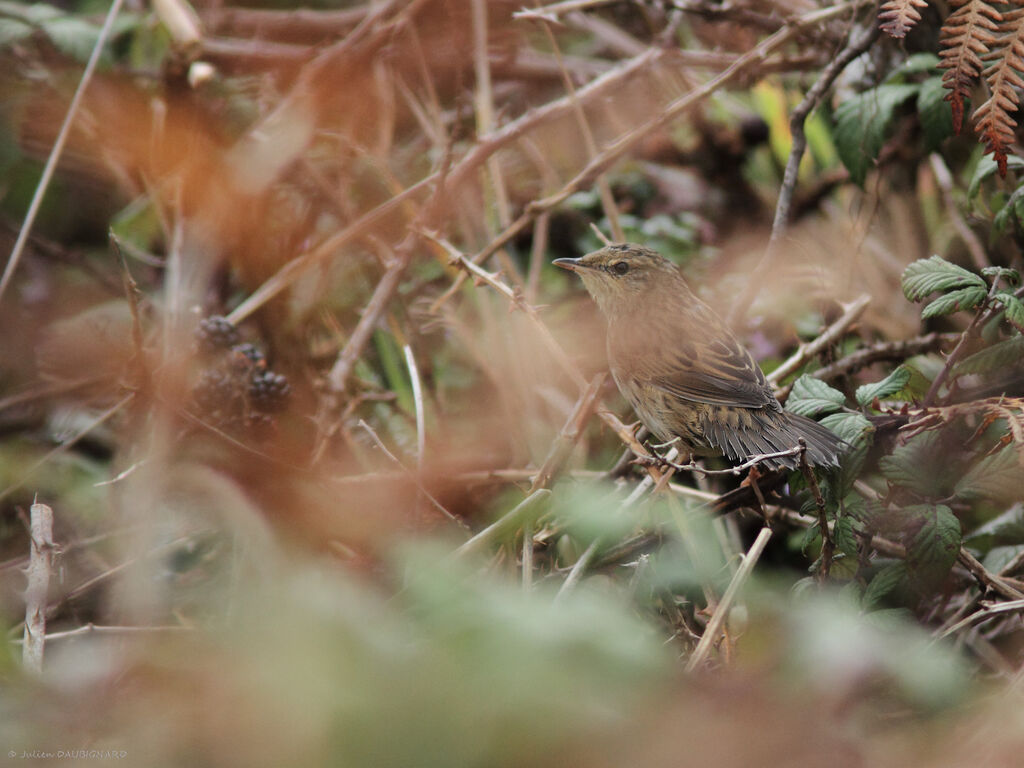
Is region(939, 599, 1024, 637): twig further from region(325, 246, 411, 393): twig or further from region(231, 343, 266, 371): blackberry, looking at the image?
region(231, 343, 266, 371): blackberry

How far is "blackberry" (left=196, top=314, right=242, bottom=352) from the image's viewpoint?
3.21m

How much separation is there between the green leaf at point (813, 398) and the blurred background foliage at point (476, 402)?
2 centimetres

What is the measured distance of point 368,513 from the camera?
2969 mm

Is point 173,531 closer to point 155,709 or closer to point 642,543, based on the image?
point 642,543

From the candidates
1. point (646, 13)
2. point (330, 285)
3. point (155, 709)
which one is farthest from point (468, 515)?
point (646, 13)

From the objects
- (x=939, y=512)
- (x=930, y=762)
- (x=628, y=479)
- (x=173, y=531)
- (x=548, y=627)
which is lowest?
(x=173, y=531)

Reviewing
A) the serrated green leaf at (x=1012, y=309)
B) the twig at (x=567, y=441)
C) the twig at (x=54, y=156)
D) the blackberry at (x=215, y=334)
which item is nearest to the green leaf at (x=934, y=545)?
the serrated green leaf at (x=1012, y=309)

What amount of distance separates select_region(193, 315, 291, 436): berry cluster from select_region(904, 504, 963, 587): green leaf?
84.2 inches

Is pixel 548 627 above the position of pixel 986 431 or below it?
above

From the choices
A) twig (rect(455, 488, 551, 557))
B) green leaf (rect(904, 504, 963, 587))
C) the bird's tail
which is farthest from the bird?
twig (rect(455, 488, 551, 557))

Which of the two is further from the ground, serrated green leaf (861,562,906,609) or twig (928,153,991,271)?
twig (928,153,991,271)

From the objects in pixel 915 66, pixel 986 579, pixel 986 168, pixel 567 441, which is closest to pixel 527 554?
pixel 567 441

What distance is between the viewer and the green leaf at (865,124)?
10.4ft

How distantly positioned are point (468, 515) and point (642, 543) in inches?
32.6
